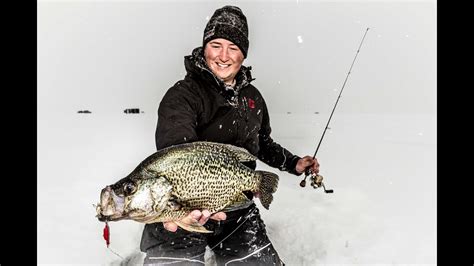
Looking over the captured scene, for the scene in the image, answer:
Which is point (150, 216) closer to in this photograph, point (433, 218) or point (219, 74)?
point (219, 74)

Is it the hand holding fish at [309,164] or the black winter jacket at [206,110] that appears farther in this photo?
the hand holding fish at [309,164]

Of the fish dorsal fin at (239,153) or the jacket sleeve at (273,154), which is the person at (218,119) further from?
the jacket sleeve at (273,154)

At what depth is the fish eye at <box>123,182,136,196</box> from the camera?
267 cm

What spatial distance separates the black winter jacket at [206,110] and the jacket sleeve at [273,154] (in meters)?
0.45

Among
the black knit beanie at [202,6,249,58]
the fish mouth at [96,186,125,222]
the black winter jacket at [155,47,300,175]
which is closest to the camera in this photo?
the fish mouth at [96,186,125,222]

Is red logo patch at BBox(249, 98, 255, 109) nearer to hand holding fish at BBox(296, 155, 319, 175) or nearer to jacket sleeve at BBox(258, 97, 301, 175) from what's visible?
jacket sleeve at BBox(258, 97, 301, 175)

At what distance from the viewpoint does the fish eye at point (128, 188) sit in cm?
267

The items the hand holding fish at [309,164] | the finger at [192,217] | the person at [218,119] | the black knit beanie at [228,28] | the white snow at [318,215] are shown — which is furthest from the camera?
the white snow at [318,215]

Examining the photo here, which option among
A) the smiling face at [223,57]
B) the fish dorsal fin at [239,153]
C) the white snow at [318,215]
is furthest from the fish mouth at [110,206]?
the white snow at [318,215]

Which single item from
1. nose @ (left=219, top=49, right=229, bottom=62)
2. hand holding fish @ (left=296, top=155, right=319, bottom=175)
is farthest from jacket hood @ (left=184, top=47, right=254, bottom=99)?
hand holding fish @ (left=296, top=155, right=319, bottom=175)

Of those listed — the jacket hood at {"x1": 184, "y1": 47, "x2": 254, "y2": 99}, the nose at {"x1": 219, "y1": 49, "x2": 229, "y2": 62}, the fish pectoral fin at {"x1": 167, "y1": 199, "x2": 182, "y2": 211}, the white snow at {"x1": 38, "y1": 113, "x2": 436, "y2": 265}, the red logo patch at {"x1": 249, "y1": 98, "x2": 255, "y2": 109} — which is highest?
the nose at {"x1": 219, "y1": 49, "x2": 229, "y2": 62}

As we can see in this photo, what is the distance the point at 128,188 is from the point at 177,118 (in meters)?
0.88

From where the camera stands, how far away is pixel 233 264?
12.9 feet

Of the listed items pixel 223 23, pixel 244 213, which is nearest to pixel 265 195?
pixel 244 213
